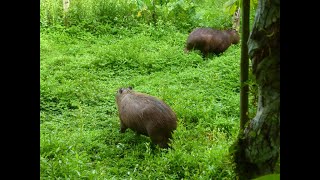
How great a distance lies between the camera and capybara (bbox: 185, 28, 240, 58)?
352 inches

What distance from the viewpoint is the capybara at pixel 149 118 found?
5168 mm

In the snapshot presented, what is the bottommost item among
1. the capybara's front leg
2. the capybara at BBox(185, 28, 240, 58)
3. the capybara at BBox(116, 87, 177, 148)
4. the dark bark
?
the capybara's front leg

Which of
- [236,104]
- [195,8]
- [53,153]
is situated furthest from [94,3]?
[53,153]

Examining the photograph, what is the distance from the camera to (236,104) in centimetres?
645

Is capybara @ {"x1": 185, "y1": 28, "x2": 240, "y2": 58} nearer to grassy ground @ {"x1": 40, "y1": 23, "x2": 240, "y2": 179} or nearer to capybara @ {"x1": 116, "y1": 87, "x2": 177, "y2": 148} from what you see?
grassy ground @ {"x1": 40, "y1": 23, "x2": 240, "y2": 179}

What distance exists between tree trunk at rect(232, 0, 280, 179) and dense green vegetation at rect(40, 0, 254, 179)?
38 cm

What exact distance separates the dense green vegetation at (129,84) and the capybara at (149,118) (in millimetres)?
117

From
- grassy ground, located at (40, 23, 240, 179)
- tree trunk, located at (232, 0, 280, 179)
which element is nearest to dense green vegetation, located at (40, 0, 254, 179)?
grassy ground, located at (40, 23, 240, 179)

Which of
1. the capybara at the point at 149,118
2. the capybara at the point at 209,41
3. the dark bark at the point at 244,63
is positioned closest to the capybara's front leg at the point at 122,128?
the capybara at the point at 149,118

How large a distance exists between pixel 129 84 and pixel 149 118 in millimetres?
2362

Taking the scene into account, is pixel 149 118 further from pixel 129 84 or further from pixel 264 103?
pixel 264 103
